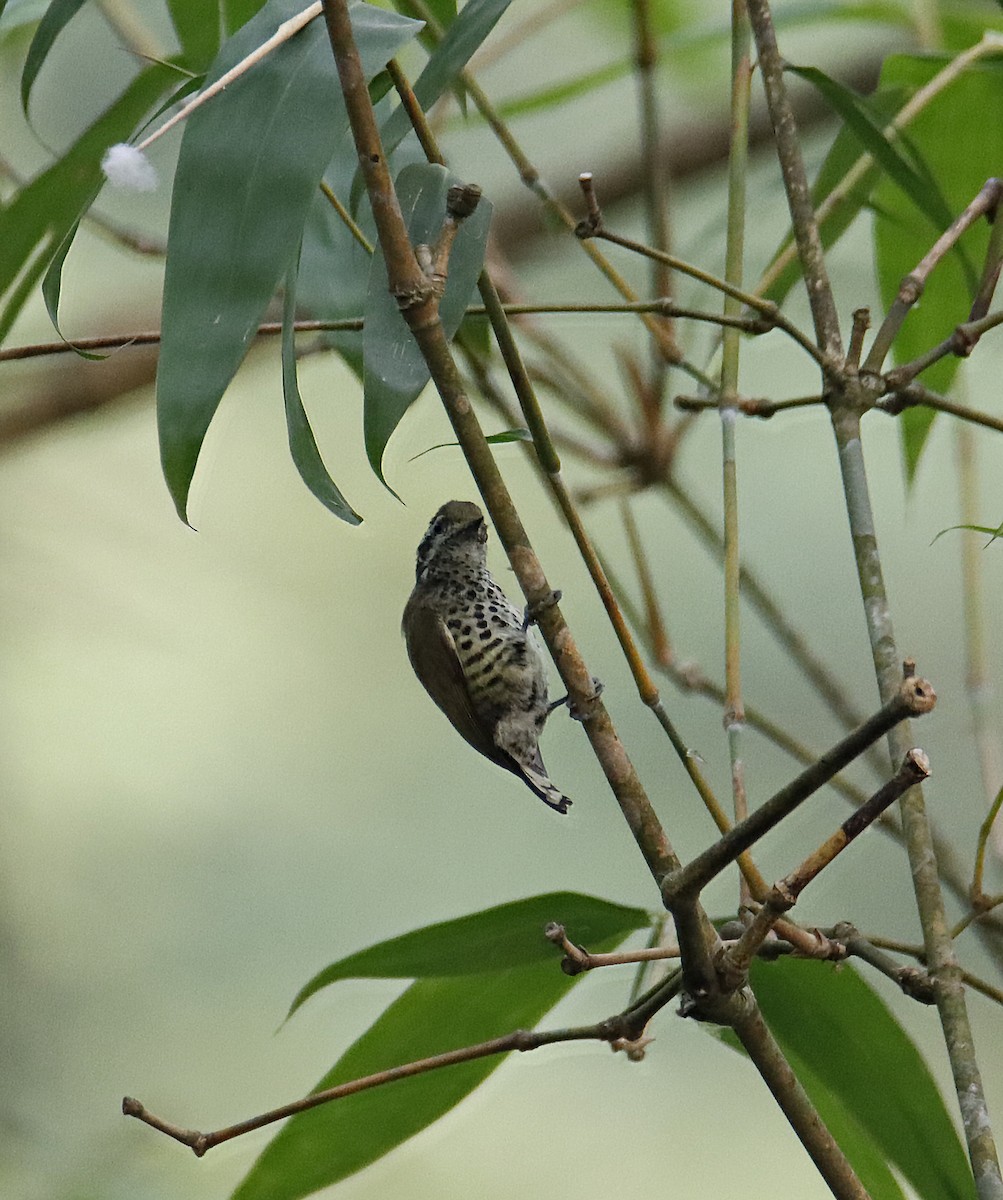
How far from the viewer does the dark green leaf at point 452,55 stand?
2.30 ft

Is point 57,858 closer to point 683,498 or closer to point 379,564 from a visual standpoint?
point 379,564

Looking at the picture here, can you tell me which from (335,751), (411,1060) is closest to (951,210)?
(411,1060)

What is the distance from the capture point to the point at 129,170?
2.02 ft

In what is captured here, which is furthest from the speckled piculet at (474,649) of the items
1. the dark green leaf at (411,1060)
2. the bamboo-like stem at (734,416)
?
the bamboo-like stem at (734,416)

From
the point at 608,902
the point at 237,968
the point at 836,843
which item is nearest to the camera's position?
the point at 836,843

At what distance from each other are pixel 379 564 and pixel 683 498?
1.42 meters

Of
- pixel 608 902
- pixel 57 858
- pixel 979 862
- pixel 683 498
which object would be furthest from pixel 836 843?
pixel 57 858

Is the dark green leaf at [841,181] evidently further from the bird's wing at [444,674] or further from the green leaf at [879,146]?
the bird's wing at [444,674]

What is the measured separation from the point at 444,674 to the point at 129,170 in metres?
0.58

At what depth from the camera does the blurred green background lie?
251 cm

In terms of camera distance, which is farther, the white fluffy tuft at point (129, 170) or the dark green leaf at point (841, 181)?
the dark green leaf at point (841, 181)

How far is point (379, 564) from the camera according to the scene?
2746 mm

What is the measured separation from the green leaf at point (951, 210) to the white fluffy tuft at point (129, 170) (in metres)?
0.70

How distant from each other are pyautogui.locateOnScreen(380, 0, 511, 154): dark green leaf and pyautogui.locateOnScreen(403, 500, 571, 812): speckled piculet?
0.47 metres
